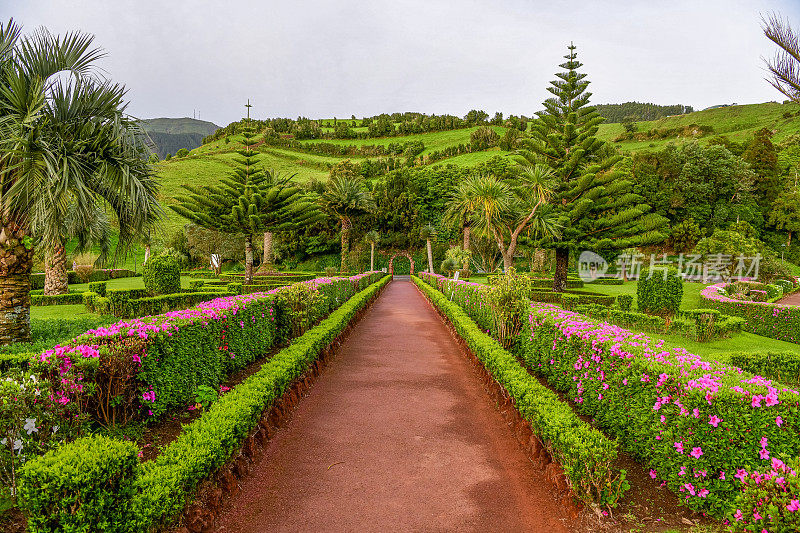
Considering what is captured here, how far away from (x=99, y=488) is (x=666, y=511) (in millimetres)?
3297

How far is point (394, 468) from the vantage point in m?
3.23

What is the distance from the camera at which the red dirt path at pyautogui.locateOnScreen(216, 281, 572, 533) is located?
260 centimetres

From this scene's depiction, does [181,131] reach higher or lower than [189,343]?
higher

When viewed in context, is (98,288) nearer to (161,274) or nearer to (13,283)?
(161,274)

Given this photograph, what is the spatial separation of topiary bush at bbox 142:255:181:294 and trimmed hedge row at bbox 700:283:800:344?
1644cm

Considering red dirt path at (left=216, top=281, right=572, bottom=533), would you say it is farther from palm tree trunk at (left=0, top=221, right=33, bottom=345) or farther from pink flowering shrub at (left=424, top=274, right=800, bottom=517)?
palm tree trunk at (left=0, top=221, right=33, bottom=345)

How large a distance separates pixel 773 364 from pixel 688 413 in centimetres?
528

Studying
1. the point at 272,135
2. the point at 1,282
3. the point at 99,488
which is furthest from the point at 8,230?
the point at 272,135

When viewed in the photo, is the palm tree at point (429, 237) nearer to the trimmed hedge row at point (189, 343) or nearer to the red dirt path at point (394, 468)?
the trimmed hedge row at point (189, 343)

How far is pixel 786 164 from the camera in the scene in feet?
133

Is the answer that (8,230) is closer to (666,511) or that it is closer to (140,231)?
(140,231)

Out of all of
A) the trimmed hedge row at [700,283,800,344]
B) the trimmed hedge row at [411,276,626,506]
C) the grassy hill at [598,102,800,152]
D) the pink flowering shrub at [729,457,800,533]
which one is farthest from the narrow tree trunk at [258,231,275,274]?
the grassy hill at [598,102,800,152]

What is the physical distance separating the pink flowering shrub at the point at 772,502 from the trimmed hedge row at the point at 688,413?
18 centimetres

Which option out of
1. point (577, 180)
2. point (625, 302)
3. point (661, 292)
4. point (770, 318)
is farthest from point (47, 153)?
point (577, 180)
